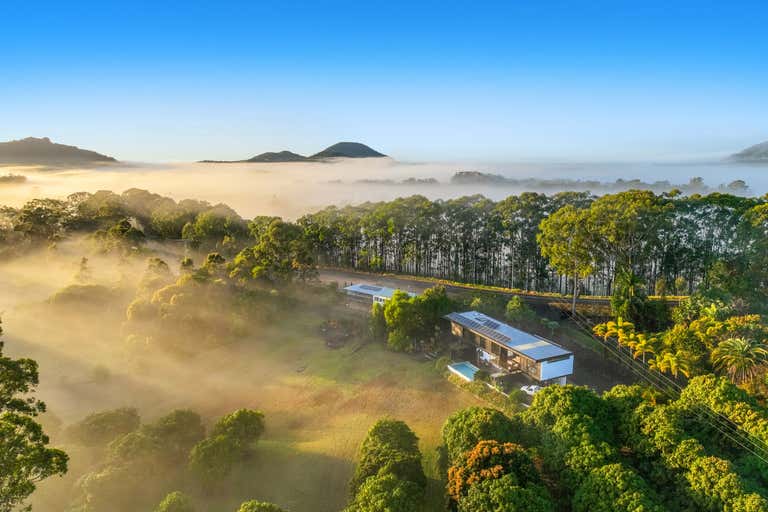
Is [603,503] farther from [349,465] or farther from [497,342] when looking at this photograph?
[497,342]

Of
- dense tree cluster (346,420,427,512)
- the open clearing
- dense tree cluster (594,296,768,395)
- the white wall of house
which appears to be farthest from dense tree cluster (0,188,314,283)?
dense tree cluster (594,296,768,395)

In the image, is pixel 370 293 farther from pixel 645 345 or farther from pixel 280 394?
pixel 645 345

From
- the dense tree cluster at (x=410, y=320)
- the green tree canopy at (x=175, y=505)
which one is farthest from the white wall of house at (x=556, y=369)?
the green tree canopy at (x=175, y=505)

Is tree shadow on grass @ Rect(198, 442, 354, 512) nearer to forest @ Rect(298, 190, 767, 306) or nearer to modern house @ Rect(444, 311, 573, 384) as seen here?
modern house @ Rect(444, 311, 573, 384)

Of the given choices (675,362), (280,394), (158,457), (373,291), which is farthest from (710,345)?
(158,457)

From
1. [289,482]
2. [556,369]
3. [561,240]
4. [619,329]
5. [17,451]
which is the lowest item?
[289,482]

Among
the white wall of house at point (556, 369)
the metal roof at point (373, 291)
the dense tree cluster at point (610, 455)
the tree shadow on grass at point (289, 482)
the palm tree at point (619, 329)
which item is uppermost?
the dense tree cluster at point (610, 455)

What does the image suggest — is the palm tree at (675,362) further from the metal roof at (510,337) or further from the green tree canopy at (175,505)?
the green tree canopy at (175,505)
